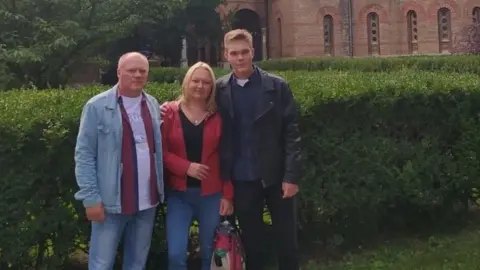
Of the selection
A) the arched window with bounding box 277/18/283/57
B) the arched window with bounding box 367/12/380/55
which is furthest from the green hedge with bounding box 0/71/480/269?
the arched window with bounding box 277/18/283/57

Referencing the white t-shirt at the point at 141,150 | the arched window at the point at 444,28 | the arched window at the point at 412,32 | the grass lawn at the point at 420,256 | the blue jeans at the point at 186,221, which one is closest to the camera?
the white t-shirt at the point at 141,150

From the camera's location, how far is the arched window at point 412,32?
1259 inches

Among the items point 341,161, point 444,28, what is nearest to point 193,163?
point 341,161

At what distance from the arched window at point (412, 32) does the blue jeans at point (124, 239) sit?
29.4 metres

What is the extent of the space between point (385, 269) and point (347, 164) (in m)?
0.98

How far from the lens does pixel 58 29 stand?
11844mm

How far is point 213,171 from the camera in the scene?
4.50 metres

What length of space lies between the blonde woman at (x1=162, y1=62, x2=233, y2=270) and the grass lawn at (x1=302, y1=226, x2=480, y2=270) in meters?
1.55

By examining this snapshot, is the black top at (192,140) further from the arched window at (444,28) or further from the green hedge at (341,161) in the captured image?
the arched window at (444,28)

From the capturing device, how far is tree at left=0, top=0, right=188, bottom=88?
11789 millimetres

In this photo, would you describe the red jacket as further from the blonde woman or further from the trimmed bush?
the trimmed bush

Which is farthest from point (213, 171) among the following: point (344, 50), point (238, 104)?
point (344, 50)

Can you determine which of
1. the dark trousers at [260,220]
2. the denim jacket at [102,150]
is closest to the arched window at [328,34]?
the dark trousers at [260,220]

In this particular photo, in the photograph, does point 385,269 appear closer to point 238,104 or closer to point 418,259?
point 418,259
